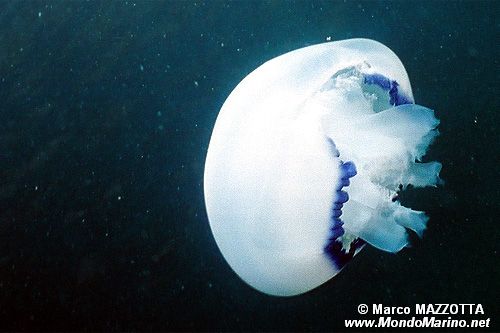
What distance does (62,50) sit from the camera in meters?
4.41

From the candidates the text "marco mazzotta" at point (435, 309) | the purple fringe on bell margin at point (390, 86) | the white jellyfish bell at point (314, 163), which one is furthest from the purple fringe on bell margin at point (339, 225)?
the text "marco mazzotta" at point (435, 309)

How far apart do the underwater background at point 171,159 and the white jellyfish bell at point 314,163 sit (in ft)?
5.69

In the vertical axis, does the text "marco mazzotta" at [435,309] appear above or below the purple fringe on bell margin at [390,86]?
below

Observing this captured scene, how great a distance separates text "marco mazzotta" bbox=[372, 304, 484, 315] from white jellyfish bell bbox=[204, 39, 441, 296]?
1.68 metres

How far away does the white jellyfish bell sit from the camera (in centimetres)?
195

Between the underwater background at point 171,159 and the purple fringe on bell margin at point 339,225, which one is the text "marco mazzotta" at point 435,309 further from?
the purple fringe on bell margin at point 339,225

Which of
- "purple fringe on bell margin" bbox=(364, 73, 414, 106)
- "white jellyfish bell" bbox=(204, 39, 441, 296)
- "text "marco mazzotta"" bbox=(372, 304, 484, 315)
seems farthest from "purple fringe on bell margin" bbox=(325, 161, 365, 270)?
"text "marco mazzotta"" bbox=(372, 304, 484, 315)

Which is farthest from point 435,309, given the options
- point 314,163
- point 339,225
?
point 314,163

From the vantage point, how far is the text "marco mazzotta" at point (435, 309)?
3.62m

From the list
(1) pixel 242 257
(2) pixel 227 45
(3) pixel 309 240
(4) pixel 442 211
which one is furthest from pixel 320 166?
(2) pixel 227 45

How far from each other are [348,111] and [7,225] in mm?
3088

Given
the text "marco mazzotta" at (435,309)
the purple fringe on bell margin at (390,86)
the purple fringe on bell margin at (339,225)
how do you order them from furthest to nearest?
the text "marco mazzotta" at (435,309)
the purple fringe on bell margin at (390,86)
the purple fringe on bell margin at (339,225)

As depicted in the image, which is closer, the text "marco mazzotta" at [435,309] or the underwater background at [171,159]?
the text "marco mazzotta" at [435,309]

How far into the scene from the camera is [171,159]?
421cm
